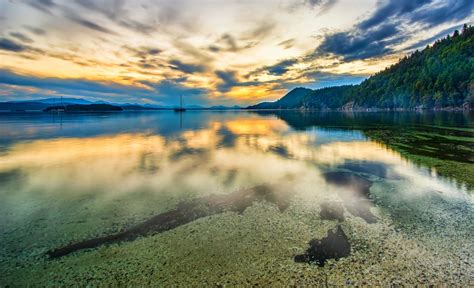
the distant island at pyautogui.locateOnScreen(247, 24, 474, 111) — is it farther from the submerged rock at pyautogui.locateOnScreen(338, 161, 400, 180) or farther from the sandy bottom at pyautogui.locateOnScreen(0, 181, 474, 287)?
the sandy bottom at pyautogui.locateOnScreen(0, 181, 474, 287)

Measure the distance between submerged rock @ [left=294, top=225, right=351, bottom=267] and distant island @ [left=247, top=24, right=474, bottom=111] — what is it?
145 meters

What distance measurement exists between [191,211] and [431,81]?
172m

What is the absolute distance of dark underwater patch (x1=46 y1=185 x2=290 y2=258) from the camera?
6.19 meters

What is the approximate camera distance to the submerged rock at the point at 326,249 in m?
5.41

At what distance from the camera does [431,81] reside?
135 m

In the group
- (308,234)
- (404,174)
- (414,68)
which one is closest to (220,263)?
(308,234)

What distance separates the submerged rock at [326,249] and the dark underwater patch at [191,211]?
2111 mm

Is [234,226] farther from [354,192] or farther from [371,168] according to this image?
[371,168]

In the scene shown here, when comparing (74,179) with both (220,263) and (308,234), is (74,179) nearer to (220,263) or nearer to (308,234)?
(220,263)

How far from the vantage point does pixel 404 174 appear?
1218 centimetres

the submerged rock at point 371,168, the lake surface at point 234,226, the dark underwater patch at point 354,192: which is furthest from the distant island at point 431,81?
the lake surface at point 234,226

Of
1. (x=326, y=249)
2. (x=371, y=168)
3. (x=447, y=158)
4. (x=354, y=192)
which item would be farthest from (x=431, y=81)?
(x=326, y=249)

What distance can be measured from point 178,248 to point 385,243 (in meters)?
5.13

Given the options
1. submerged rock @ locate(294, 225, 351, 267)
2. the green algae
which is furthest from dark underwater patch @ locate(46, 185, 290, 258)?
the green algae
